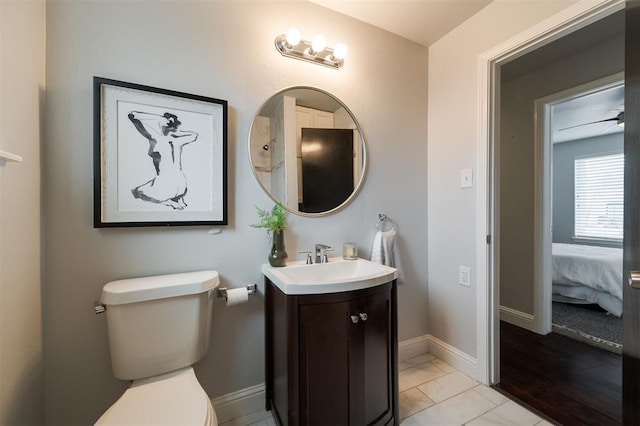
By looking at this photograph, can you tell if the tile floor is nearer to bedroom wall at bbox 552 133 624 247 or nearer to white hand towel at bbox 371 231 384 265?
white hand towel at bbox 371 231 384 265

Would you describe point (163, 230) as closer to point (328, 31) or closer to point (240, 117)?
point (240, 117)

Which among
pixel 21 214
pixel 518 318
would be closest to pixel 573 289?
pixel 518 318

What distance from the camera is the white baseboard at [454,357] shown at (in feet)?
5.72

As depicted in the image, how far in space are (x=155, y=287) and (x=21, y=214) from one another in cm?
51

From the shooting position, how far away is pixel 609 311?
2654 millimetres

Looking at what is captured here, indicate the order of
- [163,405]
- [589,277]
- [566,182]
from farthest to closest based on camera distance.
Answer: [566,182], [589,277], [163,405]

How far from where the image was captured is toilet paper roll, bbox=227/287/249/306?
50.6 inches

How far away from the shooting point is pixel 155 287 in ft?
3.57

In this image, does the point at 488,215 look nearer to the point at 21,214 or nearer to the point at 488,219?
the point at 488,219

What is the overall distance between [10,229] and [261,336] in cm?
112

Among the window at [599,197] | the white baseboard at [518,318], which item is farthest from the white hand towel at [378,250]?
the window at [599,197]

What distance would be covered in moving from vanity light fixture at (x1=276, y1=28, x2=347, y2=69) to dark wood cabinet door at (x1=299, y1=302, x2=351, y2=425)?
4.59 feet

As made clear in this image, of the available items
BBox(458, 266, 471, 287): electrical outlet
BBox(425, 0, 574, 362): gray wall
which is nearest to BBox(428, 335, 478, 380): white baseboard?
BBox(425, 0, 574, 362): gray wall

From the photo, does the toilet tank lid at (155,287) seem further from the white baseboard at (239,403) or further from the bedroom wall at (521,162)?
the bedroom wall at (521,162)
